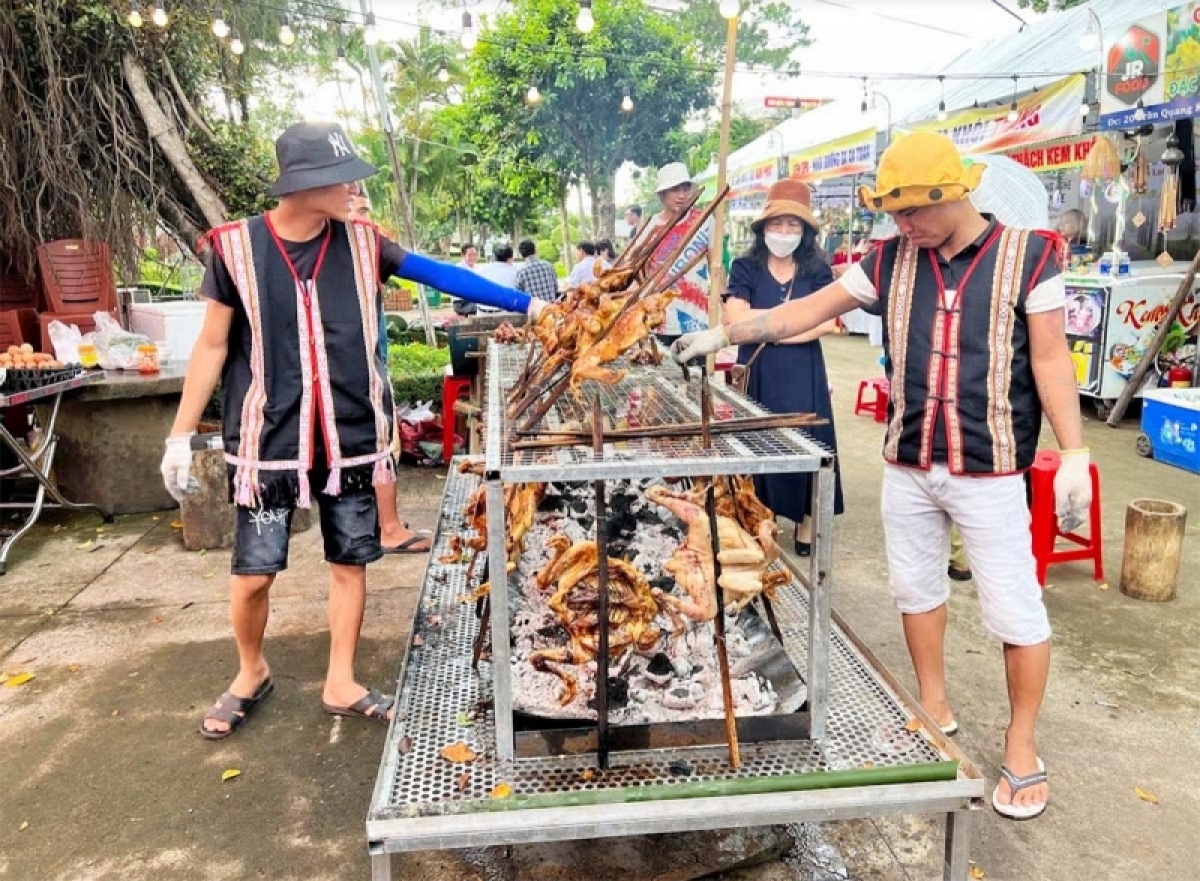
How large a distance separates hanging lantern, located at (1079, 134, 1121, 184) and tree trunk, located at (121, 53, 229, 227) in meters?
8.59

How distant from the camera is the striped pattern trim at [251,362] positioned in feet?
9.91

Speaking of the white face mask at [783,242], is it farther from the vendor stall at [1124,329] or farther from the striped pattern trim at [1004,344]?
the vendor stall at [1124,329]

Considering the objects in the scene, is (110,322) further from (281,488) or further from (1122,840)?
(1122,840)

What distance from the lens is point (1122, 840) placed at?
8.94 feet

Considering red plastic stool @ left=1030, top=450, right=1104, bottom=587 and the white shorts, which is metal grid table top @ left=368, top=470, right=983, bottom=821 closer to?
the white shorts

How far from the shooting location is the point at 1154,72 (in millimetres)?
7375

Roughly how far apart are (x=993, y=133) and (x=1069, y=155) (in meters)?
1.24

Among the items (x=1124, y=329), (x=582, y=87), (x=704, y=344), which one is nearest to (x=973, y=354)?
(x=704, y=344)

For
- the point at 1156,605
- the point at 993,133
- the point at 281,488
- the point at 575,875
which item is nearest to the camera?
the point at 575,875

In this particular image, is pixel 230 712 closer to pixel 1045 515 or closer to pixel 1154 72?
pixel 1045 515

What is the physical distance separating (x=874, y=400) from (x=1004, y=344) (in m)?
7.18

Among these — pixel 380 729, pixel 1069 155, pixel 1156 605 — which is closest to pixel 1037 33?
pixel 1069 155

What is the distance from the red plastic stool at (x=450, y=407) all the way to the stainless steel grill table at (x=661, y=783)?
4434 millimetres

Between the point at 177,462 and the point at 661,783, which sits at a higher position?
the point at 177,462
